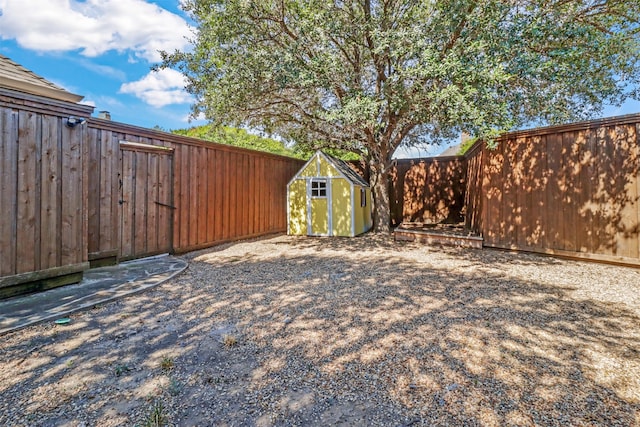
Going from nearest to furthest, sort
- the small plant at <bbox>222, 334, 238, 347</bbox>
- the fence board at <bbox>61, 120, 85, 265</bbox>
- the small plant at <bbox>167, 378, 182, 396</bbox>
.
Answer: the small plant at <bbox>167, 378, 182, 396</bbox>, the small plant at <bbox>222, 334, 238, 347</bbox>, the fence board at <bbox>61, 120, 85, 265</bbox>

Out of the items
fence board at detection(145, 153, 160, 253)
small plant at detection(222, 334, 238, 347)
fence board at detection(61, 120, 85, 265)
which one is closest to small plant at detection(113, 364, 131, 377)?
small plant at detection(222, 334, 238, 347)

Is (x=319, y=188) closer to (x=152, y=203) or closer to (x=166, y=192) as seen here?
(x=166, y=192)

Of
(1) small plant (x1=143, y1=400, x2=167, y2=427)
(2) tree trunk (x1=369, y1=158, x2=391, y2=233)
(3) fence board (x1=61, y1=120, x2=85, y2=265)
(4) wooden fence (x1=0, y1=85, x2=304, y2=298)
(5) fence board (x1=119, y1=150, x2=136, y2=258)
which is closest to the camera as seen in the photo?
(1) small plant (x1=143, y1=400, x2=167, y2=427)

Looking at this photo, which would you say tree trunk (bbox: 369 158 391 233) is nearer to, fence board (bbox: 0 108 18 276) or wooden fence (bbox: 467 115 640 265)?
wooden fence (bbox: 467 115 640 265)

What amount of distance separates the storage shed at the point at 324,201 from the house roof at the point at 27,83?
5.01 m

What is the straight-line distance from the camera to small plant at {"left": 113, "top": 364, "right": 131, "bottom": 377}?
1.93 metres

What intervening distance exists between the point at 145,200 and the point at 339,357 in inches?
174

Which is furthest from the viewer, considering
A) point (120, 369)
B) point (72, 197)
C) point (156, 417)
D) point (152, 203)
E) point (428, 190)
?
point (428, 190)

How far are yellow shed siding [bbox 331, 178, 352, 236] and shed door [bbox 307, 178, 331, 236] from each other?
132mm

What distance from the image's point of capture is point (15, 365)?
6.57 feet

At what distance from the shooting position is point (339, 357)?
2.13 meters

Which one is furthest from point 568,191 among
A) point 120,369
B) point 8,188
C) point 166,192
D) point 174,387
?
point 8,188

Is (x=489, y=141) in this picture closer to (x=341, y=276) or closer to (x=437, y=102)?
(x=437, y=102)

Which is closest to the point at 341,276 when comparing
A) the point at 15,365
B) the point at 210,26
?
the point at 15,365
